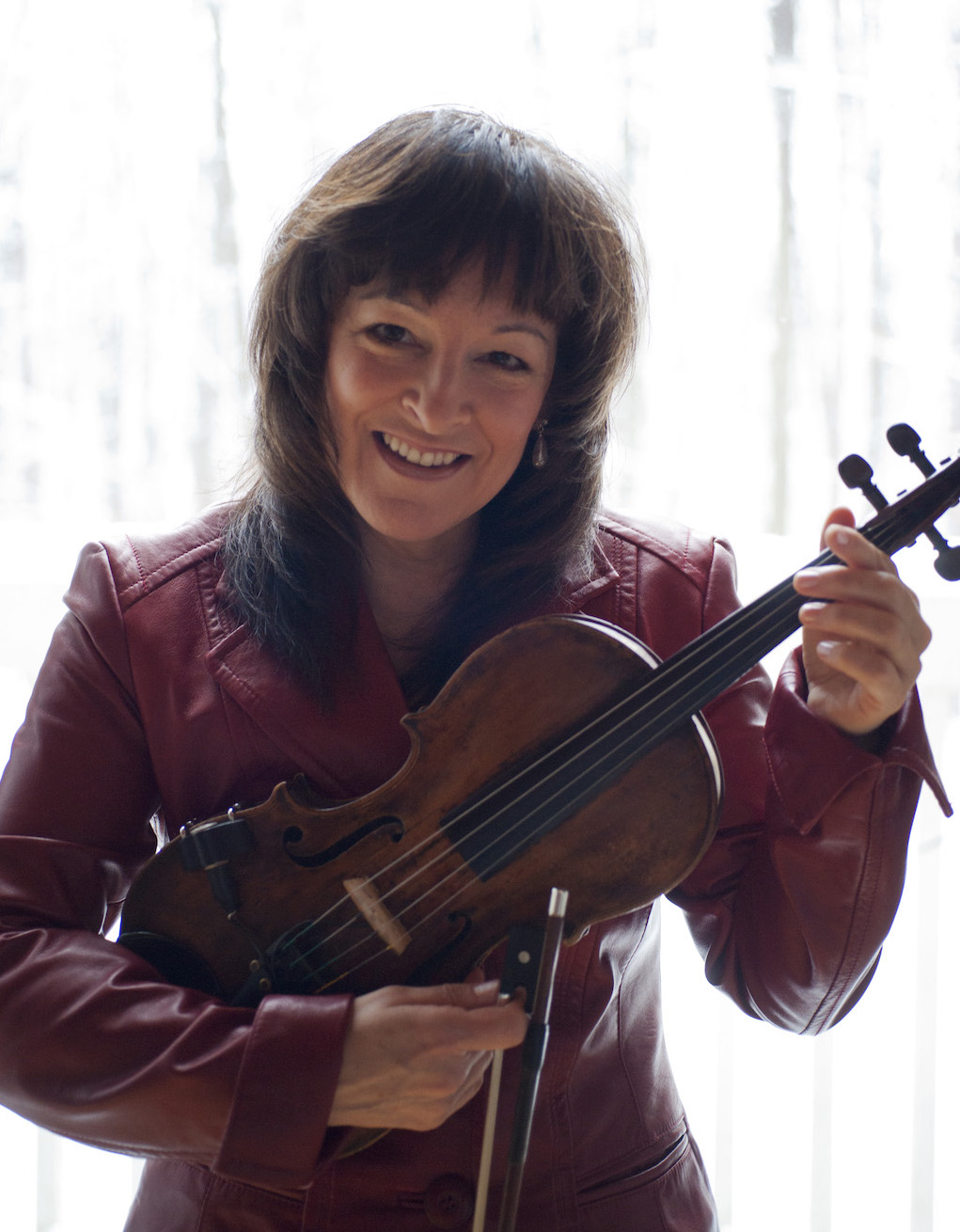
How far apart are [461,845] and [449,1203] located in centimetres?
34

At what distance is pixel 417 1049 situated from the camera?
88 cm

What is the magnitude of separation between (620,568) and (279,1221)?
2.28 ft

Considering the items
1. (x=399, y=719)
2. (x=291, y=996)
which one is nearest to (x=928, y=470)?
(x=399, y=719)

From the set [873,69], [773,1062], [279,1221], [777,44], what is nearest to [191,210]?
[777,44]

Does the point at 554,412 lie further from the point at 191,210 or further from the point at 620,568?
the point at 191,210

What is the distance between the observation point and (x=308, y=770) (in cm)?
108

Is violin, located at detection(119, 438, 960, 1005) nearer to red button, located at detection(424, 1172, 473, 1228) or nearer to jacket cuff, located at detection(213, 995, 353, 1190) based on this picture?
jacket cuff, located at detection(213, 995, 353, 1190)

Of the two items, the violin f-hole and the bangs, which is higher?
the bangs

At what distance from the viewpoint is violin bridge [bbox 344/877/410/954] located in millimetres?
956

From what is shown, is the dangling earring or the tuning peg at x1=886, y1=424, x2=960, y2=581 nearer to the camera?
the tuning peg at x1=886, y1=424, x2=960, y2=581

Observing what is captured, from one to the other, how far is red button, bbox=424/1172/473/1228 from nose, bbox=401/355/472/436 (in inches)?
26.6

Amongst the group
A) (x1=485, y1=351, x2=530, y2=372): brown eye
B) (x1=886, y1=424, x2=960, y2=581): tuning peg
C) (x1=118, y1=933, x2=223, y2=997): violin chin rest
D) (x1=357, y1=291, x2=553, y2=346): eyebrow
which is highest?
(x1=357, y1=291, x2=553, y2=346): eyebrow

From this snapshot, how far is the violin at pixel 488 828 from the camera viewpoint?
0.93 meters

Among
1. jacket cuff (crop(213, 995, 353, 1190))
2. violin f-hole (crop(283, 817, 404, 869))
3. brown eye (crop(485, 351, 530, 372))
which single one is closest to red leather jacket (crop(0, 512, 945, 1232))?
jacket cuff (crop(213, 995, 353, 1190))
